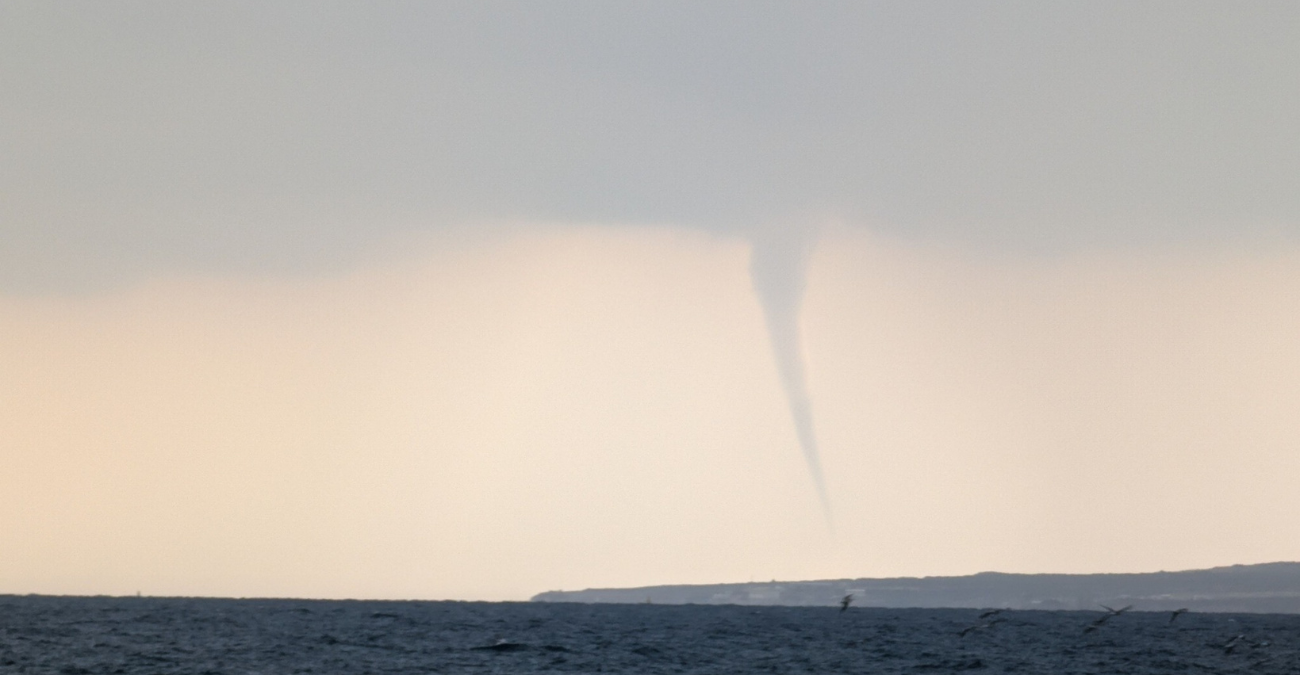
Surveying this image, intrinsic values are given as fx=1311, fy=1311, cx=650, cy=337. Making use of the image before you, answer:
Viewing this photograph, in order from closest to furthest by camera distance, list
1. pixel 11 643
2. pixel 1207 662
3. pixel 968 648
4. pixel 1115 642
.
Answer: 1. pixel 11 643
2. pixel 1207 662
3. pixel 968 648
4. pixel 1115 642

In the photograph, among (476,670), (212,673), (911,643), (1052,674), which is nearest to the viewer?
(212,673)

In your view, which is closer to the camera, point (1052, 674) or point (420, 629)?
point (1052, 674)

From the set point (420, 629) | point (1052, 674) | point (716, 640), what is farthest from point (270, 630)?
point (1052, 674)

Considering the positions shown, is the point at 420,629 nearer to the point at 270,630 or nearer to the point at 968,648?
the point at 270,630

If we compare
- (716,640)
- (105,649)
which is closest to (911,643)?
(716,640)

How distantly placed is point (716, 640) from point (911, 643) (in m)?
27.4

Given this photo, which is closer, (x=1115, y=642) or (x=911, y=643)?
(x=911, y=643)

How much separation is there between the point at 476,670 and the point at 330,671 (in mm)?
12516

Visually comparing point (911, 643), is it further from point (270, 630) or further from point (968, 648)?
point (270, 630)

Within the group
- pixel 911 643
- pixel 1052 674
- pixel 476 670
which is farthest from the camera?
pixel 911 643

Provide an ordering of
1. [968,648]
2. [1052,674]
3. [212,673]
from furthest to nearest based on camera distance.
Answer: [968,648], [1052,674], [212,673]

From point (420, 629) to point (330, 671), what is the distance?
79748 mm

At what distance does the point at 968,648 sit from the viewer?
554 feet

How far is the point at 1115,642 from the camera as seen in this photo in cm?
19412
